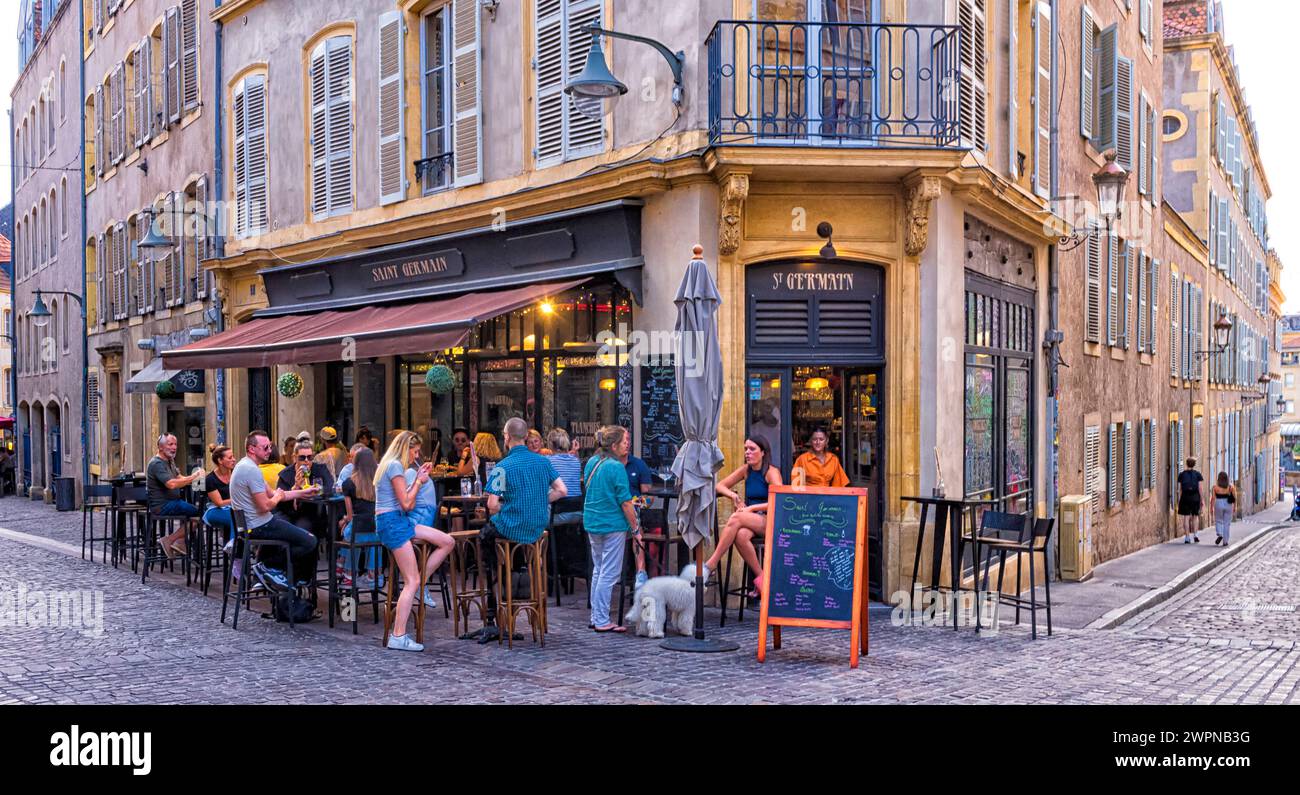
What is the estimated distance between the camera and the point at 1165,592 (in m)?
14.4

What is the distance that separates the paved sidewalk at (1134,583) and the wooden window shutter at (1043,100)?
15.7 feet

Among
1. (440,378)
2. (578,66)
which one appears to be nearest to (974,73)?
(578,66)

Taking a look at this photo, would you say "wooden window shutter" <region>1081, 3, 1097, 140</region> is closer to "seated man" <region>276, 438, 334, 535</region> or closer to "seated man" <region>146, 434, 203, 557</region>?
"seated man" <region>276, 438, 334, 535</region>

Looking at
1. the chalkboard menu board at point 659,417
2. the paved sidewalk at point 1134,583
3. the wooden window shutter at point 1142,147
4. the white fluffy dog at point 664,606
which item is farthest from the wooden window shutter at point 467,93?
the wooden window shutter at point 1142,147

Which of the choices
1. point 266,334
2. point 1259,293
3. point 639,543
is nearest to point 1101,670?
point 639,543

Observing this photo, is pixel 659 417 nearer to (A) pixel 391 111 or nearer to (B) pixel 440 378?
(B) pixel 440 378

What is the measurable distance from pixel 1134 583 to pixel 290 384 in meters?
11.8

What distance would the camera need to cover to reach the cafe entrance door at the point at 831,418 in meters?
11.0

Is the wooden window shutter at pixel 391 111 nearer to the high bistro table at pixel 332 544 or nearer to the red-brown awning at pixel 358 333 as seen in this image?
the red-brown awning at pixel 358 333

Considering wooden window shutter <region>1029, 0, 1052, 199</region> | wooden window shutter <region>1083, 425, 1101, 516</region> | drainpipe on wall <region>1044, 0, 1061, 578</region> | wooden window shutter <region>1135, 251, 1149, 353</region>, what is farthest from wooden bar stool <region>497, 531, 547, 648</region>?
wooden window shutter <region>1135, 251, 1149, 353</region>

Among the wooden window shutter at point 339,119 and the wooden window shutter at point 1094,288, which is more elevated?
→ the wooden window shutter at point 339,119

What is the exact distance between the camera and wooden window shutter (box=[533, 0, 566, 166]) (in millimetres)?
12227

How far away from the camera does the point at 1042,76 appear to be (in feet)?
46.3

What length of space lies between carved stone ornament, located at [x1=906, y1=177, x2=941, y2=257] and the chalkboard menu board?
2474 mm
